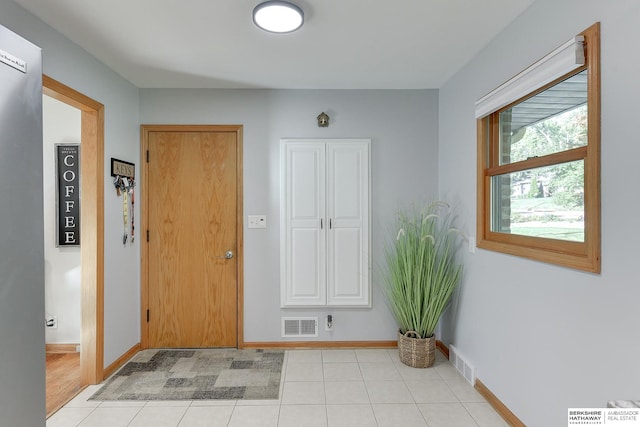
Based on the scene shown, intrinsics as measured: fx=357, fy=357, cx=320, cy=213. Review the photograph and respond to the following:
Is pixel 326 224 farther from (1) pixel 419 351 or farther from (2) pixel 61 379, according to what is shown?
(2) pixel 61 379

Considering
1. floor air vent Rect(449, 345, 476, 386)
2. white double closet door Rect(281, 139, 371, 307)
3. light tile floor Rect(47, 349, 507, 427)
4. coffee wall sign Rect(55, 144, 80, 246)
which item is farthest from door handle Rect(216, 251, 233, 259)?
floor air vent Rect(449, 345, 476, 386)

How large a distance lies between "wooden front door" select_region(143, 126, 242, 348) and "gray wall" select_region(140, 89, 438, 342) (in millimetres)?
162

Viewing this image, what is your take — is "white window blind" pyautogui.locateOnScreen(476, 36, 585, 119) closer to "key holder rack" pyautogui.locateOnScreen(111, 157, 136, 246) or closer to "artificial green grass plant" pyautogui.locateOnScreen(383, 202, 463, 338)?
"artificial green grass plant" pyautogui.locateOnScreen(383, 202, 463, 338)

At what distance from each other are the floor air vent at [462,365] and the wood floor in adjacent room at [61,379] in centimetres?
287

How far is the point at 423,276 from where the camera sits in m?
2.95

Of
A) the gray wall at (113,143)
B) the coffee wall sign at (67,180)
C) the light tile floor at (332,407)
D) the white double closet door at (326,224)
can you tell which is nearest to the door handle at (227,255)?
the white double closet door at (326,224)

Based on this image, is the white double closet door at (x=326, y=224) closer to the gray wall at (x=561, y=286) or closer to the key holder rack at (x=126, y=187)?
the gray wall at (x=561, y=286)

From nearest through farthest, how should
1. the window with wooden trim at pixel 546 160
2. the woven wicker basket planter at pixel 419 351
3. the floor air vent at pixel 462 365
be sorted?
the window with wooden trim at pixel 546 160 → the floor air vent at pixel 462 365 → the woven wicker basket planter at pixel 419 351

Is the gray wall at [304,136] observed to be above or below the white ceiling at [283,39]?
below

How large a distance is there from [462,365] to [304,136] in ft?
7.76

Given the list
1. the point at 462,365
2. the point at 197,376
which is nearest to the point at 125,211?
the point at 197,376

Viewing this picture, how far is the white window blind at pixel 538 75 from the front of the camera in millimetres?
1615

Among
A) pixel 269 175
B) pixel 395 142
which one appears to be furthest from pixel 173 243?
pixel 395 142

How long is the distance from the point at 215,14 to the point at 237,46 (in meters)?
0.40
